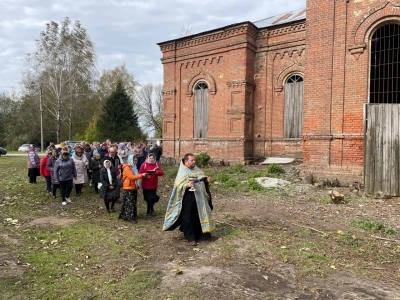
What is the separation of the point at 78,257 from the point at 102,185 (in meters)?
2.91

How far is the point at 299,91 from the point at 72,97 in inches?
1048

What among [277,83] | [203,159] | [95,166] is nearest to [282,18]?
[277,83]

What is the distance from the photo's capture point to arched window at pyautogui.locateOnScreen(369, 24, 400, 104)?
32.9ft

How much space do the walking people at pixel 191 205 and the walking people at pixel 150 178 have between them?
1590 millimetres

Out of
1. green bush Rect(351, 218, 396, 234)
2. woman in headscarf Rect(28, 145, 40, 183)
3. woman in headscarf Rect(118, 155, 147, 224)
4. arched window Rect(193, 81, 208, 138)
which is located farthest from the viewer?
arched window Rect(193, 81, 208, 138)

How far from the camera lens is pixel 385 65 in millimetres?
10164

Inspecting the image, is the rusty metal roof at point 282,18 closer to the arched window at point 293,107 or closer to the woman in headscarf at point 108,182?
the arched window at point 293,107

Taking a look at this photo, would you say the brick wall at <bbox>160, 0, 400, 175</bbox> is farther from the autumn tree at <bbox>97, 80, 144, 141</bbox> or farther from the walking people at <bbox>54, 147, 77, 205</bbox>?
the autumn tree at <bbox>97, 80, 144, 141</bbox>

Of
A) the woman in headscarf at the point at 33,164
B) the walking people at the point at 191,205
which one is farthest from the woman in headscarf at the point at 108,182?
the woman in headscarf at the point at 33,164

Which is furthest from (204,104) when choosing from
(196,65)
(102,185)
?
(102,185)

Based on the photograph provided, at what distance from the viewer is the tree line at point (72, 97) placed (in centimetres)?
3173

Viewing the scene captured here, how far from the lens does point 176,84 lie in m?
20.1

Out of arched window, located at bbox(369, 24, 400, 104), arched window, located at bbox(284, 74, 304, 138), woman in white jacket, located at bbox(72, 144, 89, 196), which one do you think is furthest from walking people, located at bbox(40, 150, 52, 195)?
arched window, located at bbox(284, 74, 304, 138)

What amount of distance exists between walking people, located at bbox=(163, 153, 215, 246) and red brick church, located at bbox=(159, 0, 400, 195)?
620cm
